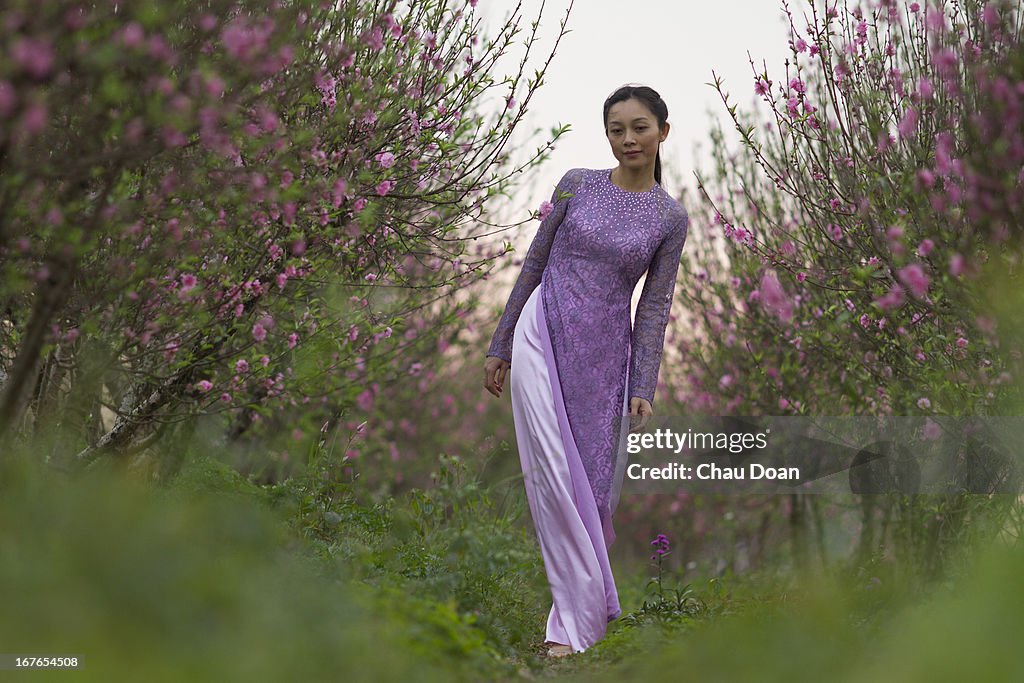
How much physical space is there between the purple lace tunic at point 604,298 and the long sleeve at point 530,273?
2 cm

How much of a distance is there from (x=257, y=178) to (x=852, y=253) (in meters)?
3.24

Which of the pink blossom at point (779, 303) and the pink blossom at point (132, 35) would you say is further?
the pink blossom at point (779, 303)

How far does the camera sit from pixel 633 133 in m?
4.94

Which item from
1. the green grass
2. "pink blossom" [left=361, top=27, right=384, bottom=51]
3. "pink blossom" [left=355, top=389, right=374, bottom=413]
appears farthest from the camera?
"pink blossom" [left=355, top=389, right=374, bottom=413]

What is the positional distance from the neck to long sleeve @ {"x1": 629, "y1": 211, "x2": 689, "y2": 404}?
0.24 meters

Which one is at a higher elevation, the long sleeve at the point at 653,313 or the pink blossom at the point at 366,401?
the pink blossom at the point at 366,401

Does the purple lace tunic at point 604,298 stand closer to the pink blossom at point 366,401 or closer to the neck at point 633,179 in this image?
the neck at point 633,179

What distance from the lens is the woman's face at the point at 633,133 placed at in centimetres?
491

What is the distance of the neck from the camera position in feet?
16.7

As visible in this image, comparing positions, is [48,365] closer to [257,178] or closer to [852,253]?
[257,178]

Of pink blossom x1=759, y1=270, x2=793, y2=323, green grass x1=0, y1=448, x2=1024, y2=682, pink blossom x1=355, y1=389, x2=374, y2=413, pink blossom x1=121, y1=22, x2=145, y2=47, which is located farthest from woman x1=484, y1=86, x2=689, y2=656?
pink blossom x1=355, y1=389, x2=374, y2=413

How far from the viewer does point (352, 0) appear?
4.29m

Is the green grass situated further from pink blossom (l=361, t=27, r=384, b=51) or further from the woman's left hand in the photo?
pink blossom (l=361, t=27, r=384, b=51)

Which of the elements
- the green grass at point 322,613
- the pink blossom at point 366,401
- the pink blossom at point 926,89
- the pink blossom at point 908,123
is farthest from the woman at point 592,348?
the pink blossom at point 366,401
